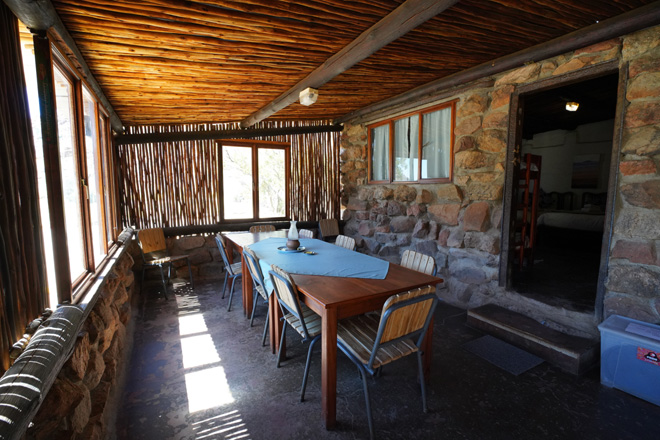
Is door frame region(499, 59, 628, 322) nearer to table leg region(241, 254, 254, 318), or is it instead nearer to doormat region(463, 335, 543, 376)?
doormat region(463, 335, 543, 376)

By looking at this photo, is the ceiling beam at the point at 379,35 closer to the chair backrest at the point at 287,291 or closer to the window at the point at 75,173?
the chair backrest at the point at 287,291

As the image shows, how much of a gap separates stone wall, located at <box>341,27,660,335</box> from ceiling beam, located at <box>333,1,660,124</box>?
108 mm

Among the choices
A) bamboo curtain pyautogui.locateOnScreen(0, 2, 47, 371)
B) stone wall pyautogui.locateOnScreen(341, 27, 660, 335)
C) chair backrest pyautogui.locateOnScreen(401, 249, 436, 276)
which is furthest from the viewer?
chair backrest pyautogui.locateOnScreen(401, 249, 436, 276)

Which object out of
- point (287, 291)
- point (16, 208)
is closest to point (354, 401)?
point (287, 291)

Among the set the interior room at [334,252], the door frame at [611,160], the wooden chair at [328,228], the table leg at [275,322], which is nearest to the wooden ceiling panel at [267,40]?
the interior room at [334,252]

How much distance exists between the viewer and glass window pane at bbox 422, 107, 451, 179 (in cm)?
386

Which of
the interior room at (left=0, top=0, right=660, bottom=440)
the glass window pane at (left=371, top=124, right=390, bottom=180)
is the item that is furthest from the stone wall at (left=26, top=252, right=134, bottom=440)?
the glass window pane at (left=371, top=124, right=390, bottom=180)

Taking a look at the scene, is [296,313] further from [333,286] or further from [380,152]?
[380,152]

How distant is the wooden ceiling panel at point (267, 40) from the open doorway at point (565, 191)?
2.72 ft

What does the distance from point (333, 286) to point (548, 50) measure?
2750 mm

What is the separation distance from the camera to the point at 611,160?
2463mm

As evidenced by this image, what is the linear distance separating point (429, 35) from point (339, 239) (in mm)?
2338

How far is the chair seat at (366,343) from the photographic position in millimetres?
1831

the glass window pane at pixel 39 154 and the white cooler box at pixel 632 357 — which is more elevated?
the glass window pane at pixel 39 154
